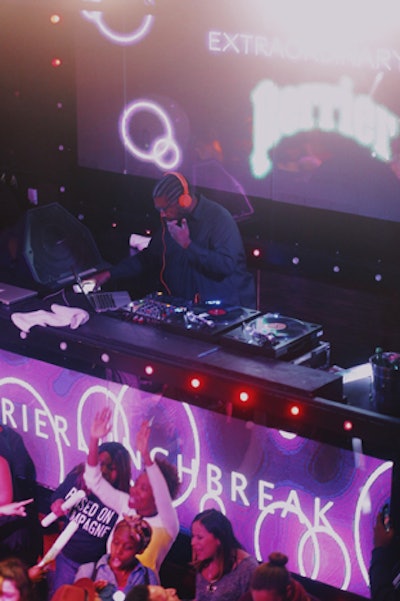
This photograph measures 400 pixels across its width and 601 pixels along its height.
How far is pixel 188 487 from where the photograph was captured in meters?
4.87

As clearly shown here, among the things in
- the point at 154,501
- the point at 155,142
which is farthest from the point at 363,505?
the point at 155,142

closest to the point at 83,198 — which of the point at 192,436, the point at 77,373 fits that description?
the point at 77,373

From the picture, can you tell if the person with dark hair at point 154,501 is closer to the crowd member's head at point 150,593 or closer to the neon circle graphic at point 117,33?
the crowd member's head at point 150,593

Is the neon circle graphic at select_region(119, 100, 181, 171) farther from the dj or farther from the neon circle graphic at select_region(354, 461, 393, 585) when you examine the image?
the neon circle graphic at select_region(354, 461, 393, 585)

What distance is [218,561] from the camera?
4715 millimetres

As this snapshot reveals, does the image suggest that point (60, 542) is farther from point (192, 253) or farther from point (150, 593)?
point (192, 253)

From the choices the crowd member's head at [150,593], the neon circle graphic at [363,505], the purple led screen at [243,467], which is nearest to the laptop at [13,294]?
the purple led screen at [243,467]

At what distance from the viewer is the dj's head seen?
5.73 m

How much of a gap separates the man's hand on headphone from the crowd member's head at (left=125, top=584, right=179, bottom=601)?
194 cm

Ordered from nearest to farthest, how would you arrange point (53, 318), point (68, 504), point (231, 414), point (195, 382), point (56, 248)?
point (195, 382) < point (231, 414) < point (53, 318) < point (68, 504) < point (56, 248)

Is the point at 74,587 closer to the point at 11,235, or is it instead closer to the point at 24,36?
the point at 11,235

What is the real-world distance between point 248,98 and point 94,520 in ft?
7.91

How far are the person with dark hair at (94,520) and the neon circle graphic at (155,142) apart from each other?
6.24ft

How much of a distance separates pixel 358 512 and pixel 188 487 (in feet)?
2.89
